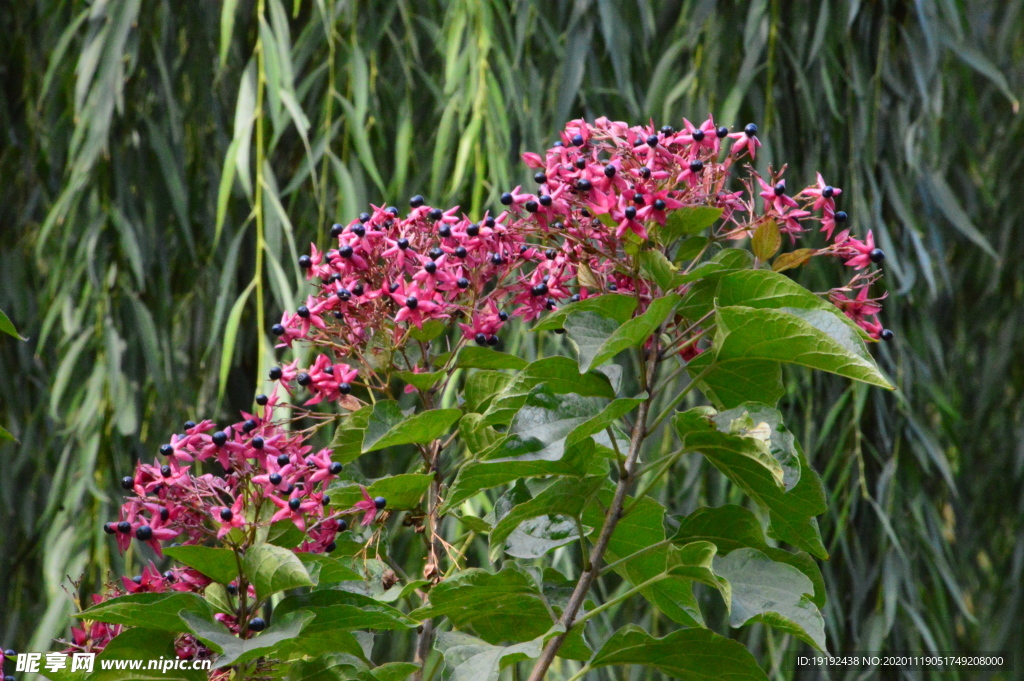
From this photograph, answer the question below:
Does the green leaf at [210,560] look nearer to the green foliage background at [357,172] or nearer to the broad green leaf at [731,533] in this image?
the broad green leaf at [731,533]

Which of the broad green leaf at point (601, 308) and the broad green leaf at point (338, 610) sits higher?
the broad green leaf at point (601, 308)

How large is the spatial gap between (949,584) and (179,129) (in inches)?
64.3

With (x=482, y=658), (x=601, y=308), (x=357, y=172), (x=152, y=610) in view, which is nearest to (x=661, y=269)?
(x=601, y=308)

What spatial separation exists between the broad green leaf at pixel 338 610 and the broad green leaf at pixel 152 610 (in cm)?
5

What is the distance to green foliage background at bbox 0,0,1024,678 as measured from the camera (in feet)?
6.09

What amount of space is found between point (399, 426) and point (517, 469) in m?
0.09

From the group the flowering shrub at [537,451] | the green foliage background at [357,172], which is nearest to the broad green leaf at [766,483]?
the flowering shrub at [537,451]

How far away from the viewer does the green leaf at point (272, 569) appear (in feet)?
2.06

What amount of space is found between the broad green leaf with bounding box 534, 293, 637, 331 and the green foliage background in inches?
41.9

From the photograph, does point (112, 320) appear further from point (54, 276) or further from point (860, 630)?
point (860, 630)

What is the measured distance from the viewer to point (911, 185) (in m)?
2.14

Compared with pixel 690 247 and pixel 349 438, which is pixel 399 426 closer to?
pixel 349 438

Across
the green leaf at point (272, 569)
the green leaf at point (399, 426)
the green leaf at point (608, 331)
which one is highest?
the green leaf at point (608, 331)

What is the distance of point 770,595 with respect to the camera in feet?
2.11
